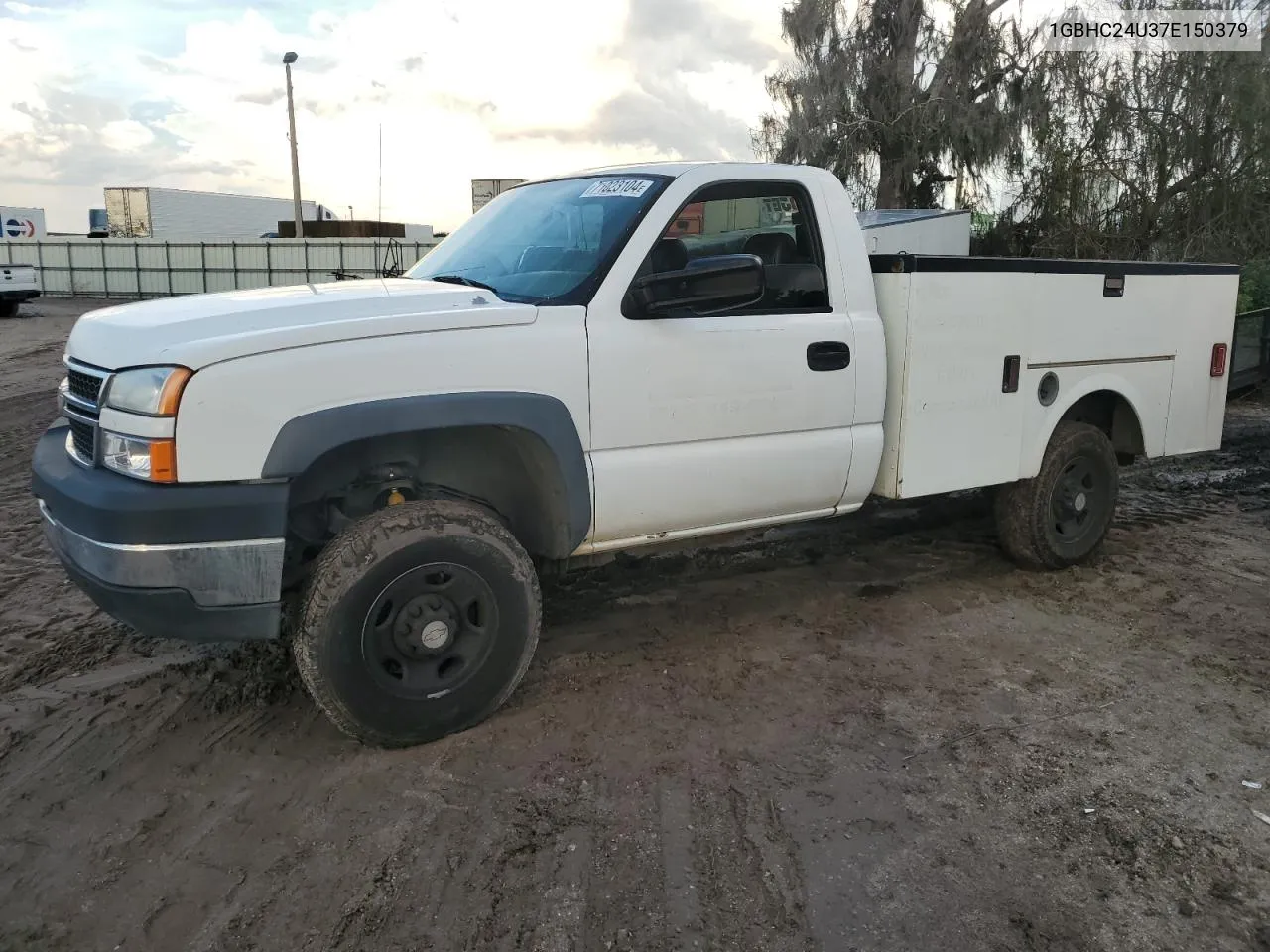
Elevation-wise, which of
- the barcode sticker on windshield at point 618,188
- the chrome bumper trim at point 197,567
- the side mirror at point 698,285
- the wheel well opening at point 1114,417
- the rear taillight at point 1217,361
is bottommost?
the chrome bumper trim at point 197,567

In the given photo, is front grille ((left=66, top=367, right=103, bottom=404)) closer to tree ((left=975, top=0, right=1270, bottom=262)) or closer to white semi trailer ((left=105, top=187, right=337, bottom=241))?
tree ((left=975, top=0, right=1270, bottom=262))

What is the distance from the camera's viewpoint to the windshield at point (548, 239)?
153 inches

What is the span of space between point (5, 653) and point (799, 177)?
13.3 feet

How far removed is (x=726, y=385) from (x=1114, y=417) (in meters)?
2.99

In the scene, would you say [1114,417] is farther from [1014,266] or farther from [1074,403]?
[1014,266]

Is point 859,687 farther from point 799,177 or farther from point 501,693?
point 799,177

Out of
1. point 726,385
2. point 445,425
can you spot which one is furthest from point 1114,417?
point 445,425

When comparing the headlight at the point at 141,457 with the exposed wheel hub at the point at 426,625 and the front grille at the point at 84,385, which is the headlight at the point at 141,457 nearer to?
the front grille at the point at 84,385

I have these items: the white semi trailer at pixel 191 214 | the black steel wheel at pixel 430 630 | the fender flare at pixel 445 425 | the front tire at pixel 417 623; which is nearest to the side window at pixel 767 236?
the fender flare at pixel 445 425

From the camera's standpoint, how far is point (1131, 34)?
17.6 meters

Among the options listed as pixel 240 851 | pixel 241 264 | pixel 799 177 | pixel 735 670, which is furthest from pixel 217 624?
pixel 241 264

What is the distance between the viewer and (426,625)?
3.51m

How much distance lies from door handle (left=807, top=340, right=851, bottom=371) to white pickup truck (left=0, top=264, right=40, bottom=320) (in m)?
24.6

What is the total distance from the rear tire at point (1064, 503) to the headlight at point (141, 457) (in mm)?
4219
